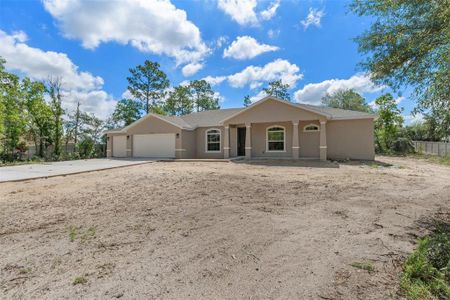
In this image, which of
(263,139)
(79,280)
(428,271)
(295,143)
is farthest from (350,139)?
(79,280)

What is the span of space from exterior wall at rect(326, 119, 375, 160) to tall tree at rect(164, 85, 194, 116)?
25193 millimetres

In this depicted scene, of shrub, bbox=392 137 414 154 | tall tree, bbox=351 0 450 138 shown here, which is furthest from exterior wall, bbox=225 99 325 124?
shrub, bbox=392 137 414 154

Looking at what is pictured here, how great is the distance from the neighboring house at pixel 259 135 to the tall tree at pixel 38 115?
7392 mm

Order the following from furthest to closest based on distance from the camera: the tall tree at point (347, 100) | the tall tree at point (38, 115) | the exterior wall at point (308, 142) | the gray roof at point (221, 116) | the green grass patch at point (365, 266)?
1. the tall tree at point (347, 100)
2. the tall tree at point (38, 115)
3. the exterior wall at point (308, 142)
4. the gray roof at point (221, 116)
5. the green grass patch at point (365, 266)

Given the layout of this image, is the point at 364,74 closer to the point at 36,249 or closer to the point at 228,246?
the point at 228,246

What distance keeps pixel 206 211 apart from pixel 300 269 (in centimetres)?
255

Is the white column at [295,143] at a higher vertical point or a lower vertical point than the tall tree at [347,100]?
lower

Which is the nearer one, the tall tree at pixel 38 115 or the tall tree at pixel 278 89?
the tall tree at pixel 38 115

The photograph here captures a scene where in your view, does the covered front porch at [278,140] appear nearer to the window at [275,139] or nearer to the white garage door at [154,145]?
the window at [275,139]

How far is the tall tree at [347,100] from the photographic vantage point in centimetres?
4000

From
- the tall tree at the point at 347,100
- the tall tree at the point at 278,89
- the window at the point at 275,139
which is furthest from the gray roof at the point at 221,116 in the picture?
the tall tree at the point at 347,100

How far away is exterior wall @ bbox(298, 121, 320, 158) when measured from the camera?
Result: 15.8m

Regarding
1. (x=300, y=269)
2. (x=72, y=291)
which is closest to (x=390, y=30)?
(x=300, y=269)

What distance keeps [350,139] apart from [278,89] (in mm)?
24001
